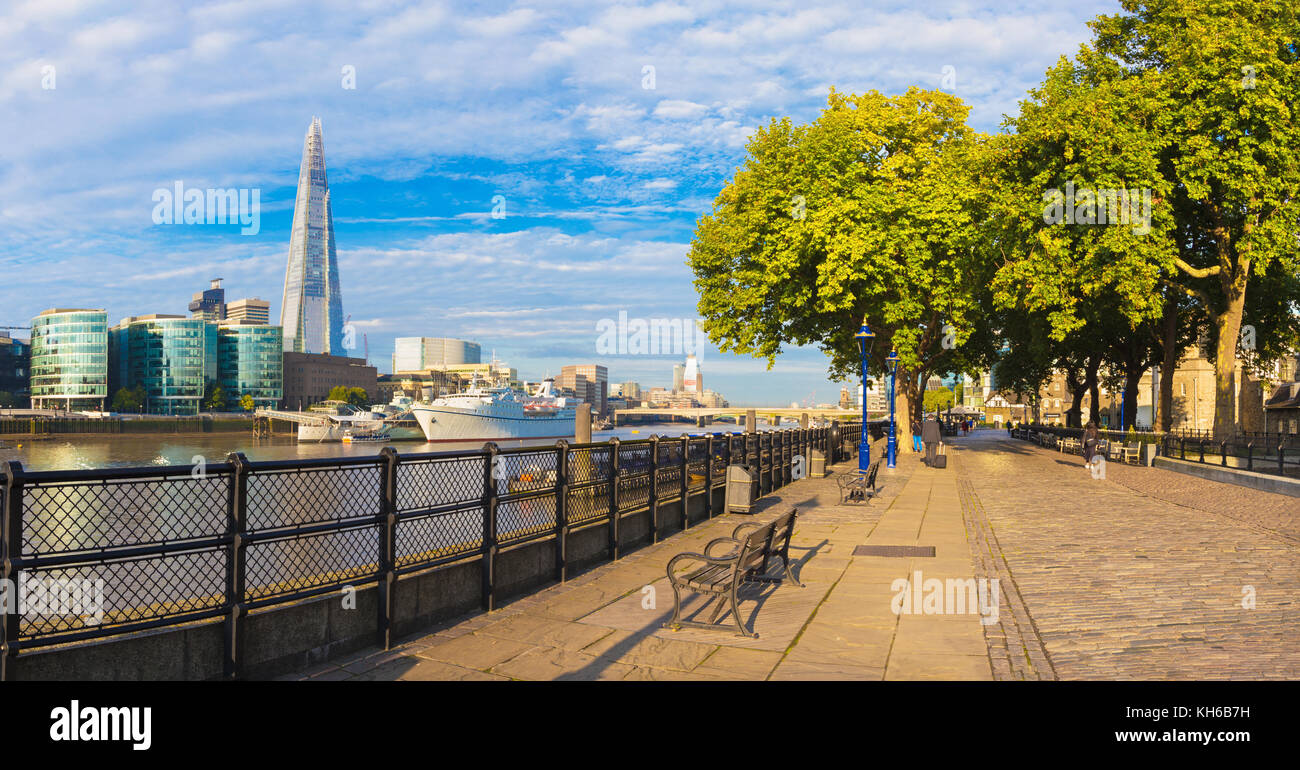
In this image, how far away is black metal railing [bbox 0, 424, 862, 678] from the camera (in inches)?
200

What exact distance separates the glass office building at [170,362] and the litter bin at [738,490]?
153 meters

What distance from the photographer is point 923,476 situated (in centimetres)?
2683

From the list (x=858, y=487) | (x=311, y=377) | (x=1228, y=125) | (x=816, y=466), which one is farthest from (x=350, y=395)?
(x=858, y=487)

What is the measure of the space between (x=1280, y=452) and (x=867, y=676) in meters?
21.2

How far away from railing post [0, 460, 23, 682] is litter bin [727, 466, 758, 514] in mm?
12518

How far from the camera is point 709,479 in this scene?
1558 centimetres

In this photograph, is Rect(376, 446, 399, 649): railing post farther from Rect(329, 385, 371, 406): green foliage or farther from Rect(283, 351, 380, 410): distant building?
Rect(283, 351, 380, 410): distant building

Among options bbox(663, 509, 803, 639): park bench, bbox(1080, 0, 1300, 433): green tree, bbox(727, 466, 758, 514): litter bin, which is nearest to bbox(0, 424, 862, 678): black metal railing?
bbox(663, 509, 803, 639): park bench

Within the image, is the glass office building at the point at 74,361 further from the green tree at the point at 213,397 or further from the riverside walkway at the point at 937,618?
the riverside walkway at the point at 937,618

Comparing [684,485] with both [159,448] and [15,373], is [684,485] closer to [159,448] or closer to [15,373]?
[159,448]

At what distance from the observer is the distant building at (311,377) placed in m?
176

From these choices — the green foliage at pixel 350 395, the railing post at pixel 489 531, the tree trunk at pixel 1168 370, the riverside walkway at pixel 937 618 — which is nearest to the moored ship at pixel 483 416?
the green foliage at pixel 350 395

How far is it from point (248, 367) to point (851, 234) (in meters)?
154
